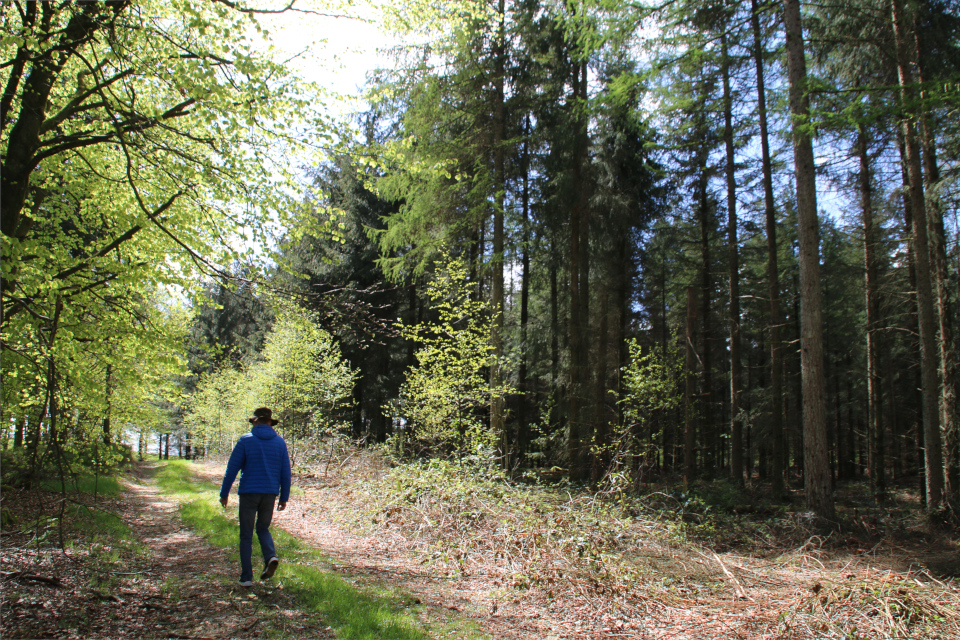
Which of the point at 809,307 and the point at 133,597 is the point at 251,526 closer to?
the point at 133,597

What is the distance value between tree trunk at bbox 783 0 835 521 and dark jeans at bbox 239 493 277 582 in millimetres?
8266

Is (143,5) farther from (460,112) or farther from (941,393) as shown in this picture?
(941,393)

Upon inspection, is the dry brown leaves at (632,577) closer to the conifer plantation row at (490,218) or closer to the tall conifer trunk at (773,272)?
the conifer plantation row at (490,218)

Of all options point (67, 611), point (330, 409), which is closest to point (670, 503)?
point (67, 611)

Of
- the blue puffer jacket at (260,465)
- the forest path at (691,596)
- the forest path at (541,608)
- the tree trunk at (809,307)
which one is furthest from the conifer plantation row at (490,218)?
the forest path at (541,608)

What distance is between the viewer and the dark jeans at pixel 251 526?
5.07 metres

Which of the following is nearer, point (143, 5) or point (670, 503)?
point (143, 5)

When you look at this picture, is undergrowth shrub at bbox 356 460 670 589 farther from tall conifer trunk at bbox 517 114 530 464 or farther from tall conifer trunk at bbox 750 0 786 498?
tall conifer trunk at bbox 750 0 786 498

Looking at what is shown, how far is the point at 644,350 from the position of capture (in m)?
22.0

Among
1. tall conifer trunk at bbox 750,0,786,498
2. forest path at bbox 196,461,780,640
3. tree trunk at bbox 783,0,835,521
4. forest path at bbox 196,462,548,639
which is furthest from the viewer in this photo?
tall conifer trunk at bbox 750,0,786,498

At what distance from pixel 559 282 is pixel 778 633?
15732 mm

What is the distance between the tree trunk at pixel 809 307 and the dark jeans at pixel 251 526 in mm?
8266

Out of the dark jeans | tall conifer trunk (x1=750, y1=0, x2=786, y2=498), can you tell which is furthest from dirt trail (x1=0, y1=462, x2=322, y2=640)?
tall conifer trunk (x1=750, y1=0, x2=786, y2=498)

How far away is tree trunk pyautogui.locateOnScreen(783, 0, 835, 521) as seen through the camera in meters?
8.44
